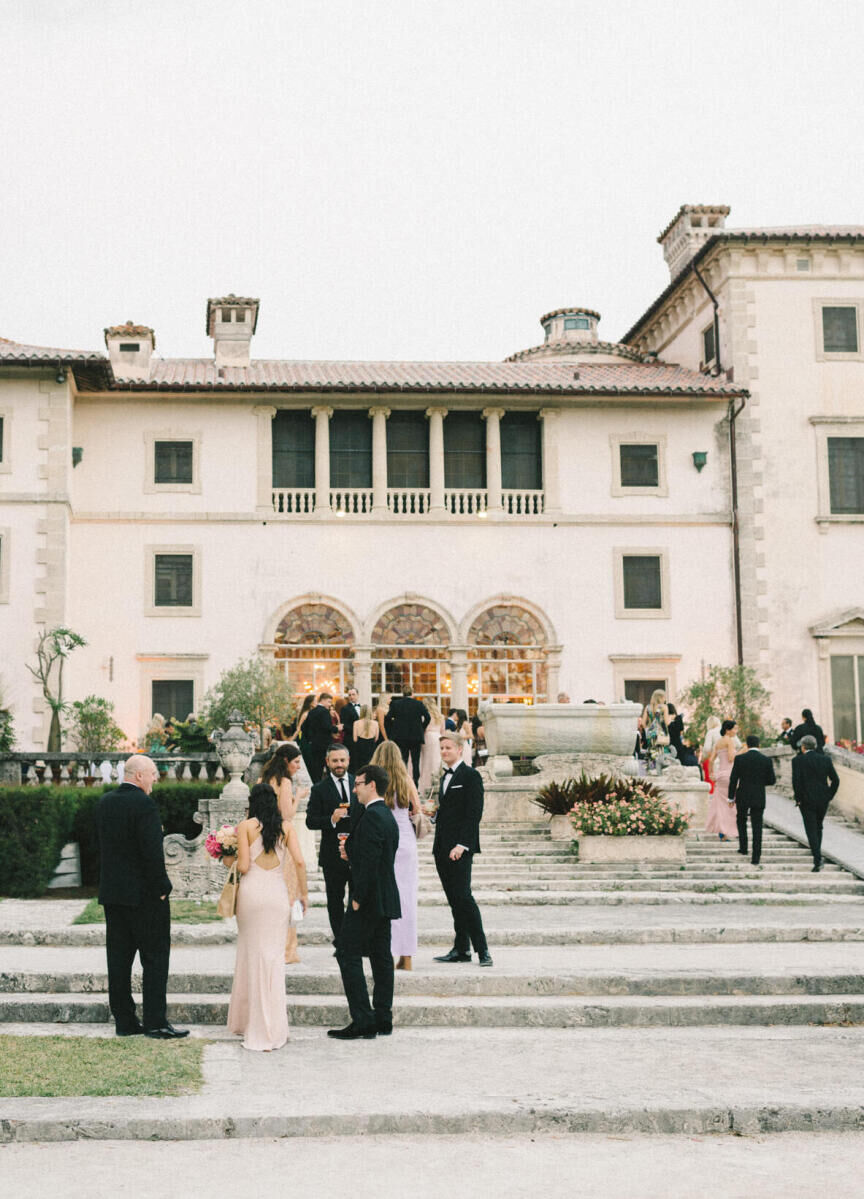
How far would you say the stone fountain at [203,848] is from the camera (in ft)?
→ 47.6

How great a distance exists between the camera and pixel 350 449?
3120cm

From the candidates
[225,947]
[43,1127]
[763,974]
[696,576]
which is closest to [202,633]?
[696,576]

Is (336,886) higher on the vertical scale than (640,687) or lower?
lower

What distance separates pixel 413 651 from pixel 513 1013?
21177 millimetres

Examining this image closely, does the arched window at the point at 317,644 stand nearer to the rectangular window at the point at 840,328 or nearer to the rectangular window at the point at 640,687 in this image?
the rectangular window at the point at 640,687

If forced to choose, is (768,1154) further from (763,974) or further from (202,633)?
(202,633)

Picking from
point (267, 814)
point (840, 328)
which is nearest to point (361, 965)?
point (267, 814)

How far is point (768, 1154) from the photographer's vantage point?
659cm

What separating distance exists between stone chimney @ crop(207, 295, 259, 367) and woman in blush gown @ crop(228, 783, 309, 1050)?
2509 centimetres

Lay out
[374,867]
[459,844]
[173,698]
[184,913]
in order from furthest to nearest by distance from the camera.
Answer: [173,698]
[184,913]
[459,844]
[374,867]

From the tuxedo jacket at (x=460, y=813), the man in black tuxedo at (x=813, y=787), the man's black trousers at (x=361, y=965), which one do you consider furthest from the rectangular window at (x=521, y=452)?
the man's black trousers at (x=361, y=965)

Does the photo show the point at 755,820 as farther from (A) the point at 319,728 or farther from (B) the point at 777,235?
(B) the point at 777,235

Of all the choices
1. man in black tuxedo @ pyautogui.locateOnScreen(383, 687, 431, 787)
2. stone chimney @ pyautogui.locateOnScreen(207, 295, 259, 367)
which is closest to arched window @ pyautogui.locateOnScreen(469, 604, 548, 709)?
stone chimney @ pyautogui.locateOnScreen(207, 295, 259, 367)

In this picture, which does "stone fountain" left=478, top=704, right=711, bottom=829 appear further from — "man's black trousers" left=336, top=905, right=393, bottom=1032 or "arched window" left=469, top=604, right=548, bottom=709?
"man's black trousers" left=336, top=905, right=393, bottom=1032
